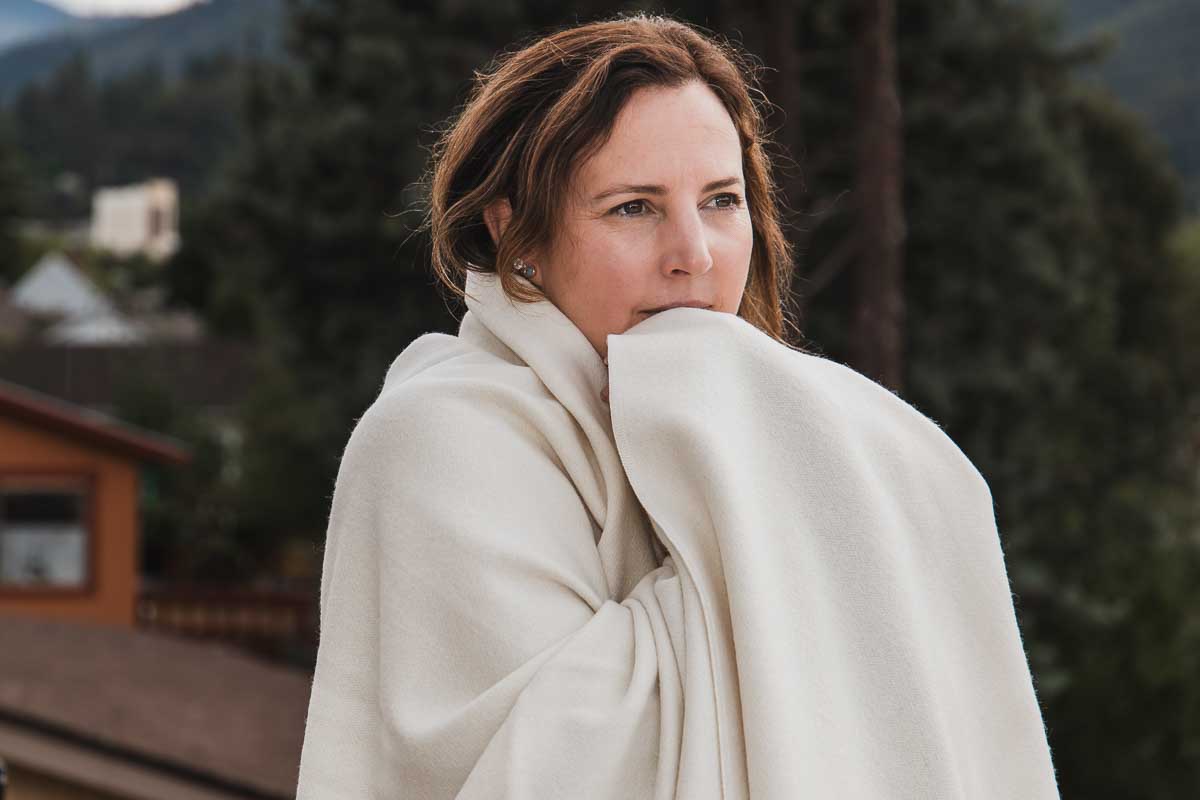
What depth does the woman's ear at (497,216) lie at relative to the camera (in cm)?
181

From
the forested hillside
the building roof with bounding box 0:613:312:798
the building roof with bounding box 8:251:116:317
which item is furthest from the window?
the building roof with bounding box 8:251:116:317

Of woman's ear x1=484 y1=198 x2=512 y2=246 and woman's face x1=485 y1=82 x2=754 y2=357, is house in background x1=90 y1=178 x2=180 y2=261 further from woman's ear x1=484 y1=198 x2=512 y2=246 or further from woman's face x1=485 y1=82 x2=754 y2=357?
woman's face x1=485 y1=82 x2=754 y2=357

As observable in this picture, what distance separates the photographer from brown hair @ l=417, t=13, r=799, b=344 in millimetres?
1727

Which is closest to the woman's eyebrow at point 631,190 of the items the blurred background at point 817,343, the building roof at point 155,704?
the building roof at point 155,704

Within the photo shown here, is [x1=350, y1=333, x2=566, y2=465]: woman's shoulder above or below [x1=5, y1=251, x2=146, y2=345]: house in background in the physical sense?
below

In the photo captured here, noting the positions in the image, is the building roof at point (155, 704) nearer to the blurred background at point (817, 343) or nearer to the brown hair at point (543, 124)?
the blurred background at point (817, 343)

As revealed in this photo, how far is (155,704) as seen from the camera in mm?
12148

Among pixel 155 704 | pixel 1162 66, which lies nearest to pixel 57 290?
pixel 1162 66

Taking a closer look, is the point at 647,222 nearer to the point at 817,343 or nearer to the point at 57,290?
the point at 817,343

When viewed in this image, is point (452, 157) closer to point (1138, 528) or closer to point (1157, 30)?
point (1138, 528)

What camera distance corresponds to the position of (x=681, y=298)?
5.72 feet

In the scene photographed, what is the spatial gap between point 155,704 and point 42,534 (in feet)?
27.9

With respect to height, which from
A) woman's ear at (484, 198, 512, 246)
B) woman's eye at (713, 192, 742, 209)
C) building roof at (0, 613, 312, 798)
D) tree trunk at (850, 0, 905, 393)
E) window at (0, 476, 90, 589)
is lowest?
building roof at (0, 613, 312, 798)

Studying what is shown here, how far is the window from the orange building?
0.01 m
